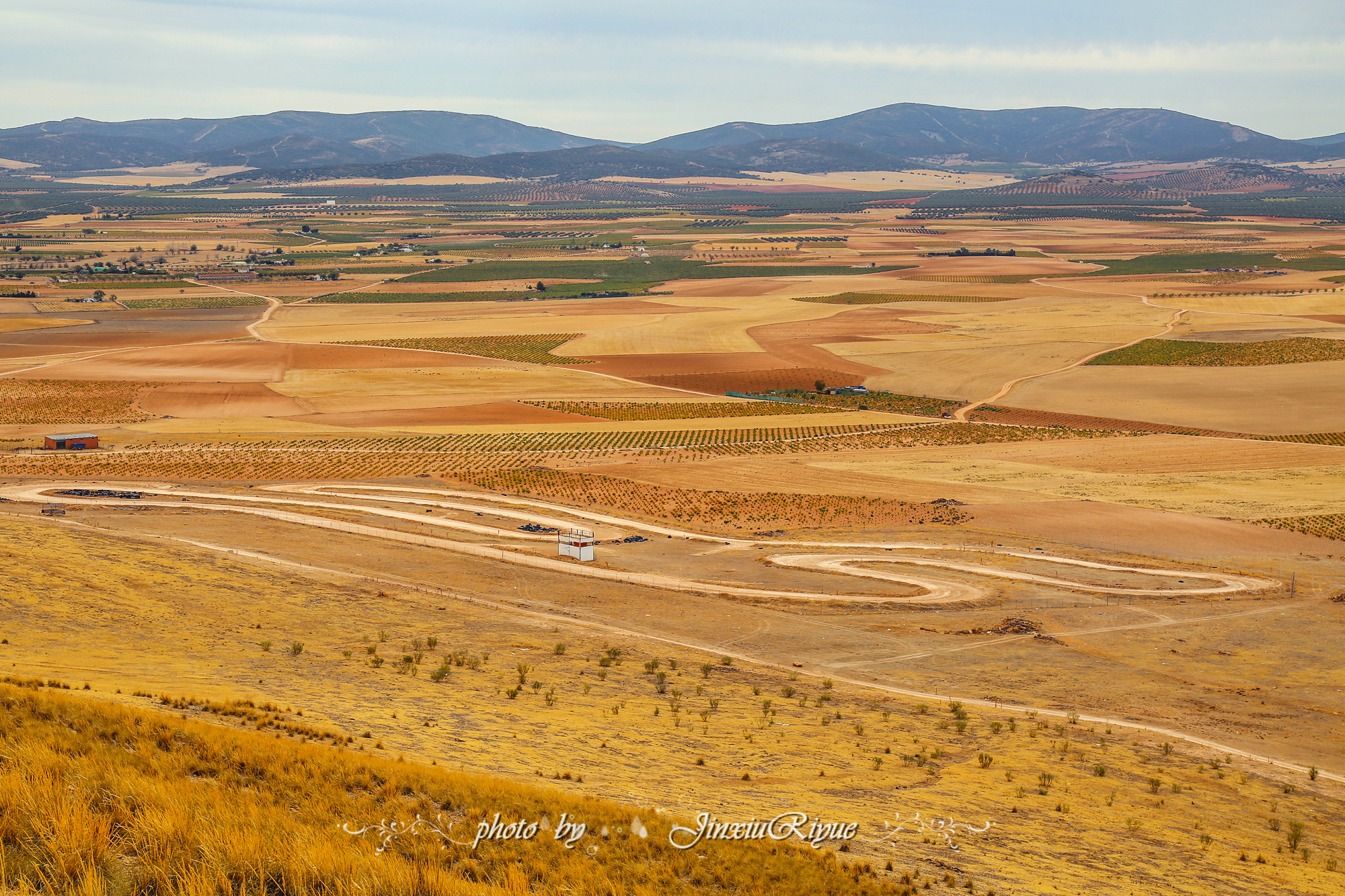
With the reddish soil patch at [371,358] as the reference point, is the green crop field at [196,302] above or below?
above

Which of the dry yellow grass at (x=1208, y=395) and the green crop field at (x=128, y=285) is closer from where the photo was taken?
the dry yellow grass at (x=1208, y=395)

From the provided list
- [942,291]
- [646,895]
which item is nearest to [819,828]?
[646,895]

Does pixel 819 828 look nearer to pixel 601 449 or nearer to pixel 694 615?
pixel 694 615

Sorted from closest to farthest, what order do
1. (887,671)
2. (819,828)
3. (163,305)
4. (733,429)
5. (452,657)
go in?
(819,828)
(452,657)
(887,671)
(733,429)
(163,305)

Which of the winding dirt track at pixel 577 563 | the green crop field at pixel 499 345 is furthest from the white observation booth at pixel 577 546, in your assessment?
the green crop field at pixel 499 345

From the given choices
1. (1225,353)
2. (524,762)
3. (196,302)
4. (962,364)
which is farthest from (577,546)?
(196,302)

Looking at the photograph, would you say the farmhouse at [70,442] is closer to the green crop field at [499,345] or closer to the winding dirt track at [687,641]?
the winding dirt track at [687,641]

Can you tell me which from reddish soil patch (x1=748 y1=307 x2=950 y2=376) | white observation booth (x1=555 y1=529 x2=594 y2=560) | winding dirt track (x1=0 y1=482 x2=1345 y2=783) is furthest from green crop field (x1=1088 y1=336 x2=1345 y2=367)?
white observation booth (x1=555 y1=529 x2=594 y2=560)

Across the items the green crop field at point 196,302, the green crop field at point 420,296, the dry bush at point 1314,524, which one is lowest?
the dry bush at point 1314,524
